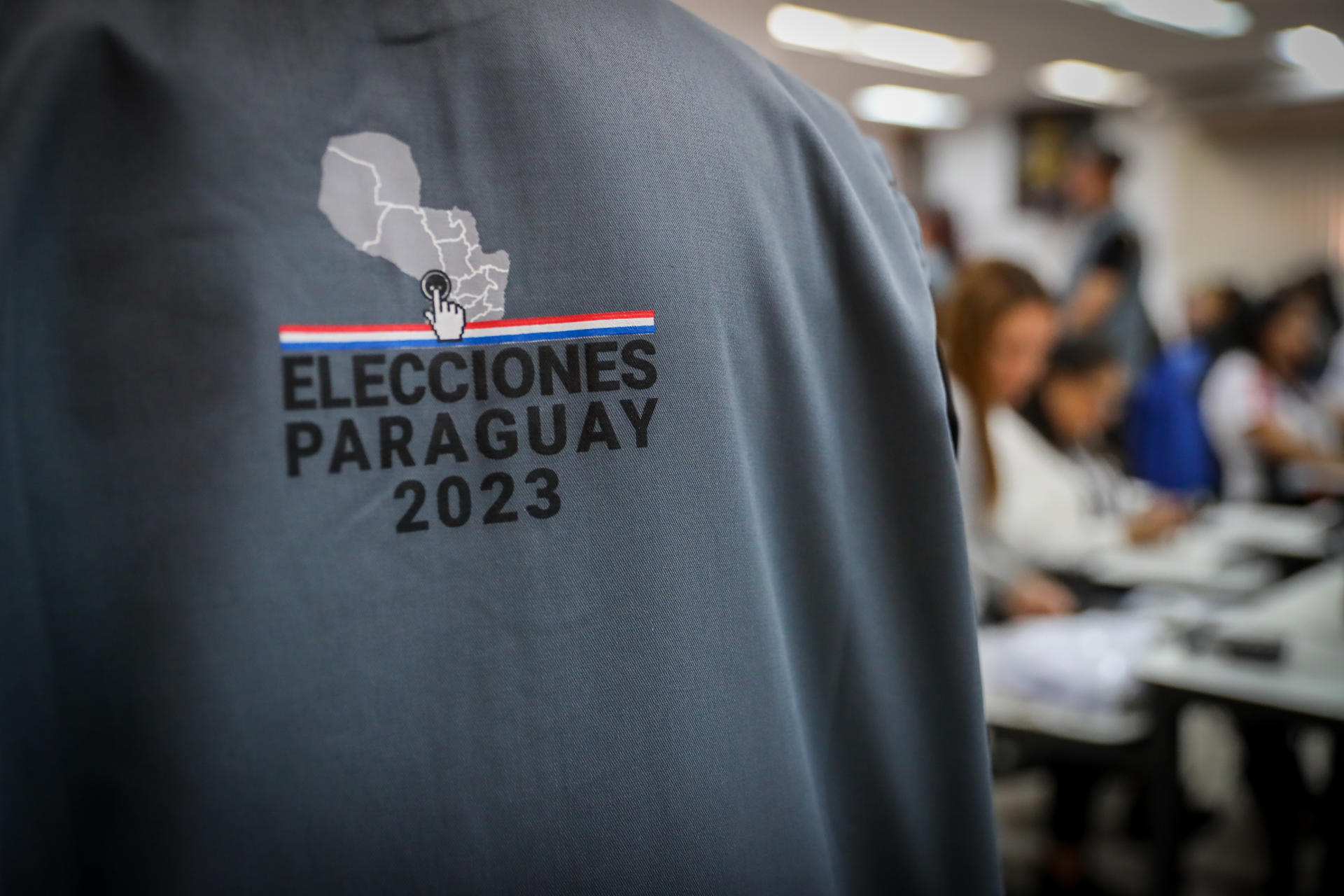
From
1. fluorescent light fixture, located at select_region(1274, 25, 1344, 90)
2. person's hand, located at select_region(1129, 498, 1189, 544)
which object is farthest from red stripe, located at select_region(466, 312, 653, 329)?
fluorescent light fixture, located at select_region(1274, 25, 1344, 90)

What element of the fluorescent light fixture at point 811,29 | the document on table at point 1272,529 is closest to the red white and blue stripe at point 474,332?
the document on table at point 1272,529

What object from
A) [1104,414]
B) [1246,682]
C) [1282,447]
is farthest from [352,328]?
[1282,447]

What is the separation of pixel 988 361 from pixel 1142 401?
1.79m

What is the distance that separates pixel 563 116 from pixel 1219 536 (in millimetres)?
2885

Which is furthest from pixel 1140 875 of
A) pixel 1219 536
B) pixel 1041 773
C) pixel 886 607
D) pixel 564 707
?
pixel 564 707

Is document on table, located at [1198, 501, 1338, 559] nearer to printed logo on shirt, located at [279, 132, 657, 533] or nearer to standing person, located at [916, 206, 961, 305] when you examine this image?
printed logo on shirt, located at [279, 132, 657, 533]

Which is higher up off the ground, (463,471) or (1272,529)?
(463,471)

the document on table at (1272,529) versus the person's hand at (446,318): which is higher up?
the person's hand at (446,318)

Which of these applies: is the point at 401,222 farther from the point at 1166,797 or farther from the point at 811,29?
the point at 811,29

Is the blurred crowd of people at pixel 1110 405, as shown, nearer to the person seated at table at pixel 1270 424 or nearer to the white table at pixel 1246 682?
the person seated at table at pixel 1270 424

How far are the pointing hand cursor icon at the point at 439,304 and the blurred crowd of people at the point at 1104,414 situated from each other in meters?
1.32

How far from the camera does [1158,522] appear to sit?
279 centimetres

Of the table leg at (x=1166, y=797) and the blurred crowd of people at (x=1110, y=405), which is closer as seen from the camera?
the table leg at (x=1166, y=797)

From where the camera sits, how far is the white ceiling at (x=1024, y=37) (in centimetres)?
519
